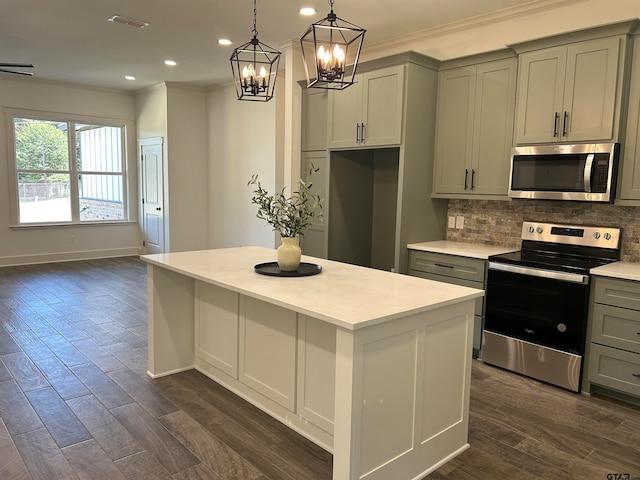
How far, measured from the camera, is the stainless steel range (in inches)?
125

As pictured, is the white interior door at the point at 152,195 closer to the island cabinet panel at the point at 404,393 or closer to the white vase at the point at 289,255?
the white vase at the point at 289,255

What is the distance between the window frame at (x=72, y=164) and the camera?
7.19m

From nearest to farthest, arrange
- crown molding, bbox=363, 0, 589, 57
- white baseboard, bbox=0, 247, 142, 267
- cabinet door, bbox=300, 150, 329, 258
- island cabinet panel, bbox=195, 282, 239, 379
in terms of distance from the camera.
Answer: island cabinet panel, bbox=195, 282, 239, 379, crown molding, bbox=363, 0, 589, 57, cabinet door, bbox=300, 150, 329, 258, white baseboard, bbox=0, 247, 142, 267

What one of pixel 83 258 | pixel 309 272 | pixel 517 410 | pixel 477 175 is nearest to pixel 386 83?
pixel 477 175

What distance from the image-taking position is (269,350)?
2.77 meters

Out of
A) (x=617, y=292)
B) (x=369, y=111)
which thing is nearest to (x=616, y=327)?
(x=617, y=292)

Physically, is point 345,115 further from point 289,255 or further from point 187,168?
point 187,168

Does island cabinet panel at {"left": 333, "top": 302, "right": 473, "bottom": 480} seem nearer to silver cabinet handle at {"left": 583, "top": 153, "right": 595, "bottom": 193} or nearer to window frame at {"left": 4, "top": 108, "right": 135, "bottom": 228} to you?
silver cabinet handle at {"left": 583, "top": 153, "right": 595, "bottom": 193}

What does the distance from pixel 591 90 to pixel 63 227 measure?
24.8 feet

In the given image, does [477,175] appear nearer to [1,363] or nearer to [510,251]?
[510,251]

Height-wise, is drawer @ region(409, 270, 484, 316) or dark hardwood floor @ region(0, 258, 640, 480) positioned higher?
drawer @ region(409, 270, 484, 316)

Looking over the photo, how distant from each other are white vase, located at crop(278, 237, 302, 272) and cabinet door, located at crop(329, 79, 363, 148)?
75.2 inches

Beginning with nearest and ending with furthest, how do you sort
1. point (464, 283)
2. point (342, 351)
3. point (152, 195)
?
point (342, 351) → point (464, 283) → point (152, 195)

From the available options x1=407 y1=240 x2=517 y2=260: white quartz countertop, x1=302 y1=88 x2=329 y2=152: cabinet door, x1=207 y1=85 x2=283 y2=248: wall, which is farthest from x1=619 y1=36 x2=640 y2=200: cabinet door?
x1=207 y1=85 x2=283 y2=248: wall
